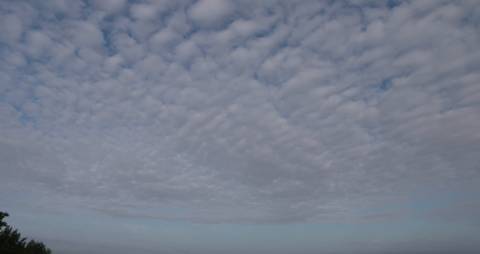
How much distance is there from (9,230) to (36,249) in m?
18.0

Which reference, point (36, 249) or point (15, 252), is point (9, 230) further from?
point (36, 249)

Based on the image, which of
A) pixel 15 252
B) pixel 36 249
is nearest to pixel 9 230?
pixel 15 252

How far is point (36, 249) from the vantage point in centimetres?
5488

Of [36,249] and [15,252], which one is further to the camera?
[36,249]

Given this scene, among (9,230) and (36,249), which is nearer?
(9,230)

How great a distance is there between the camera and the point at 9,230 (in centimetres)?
4028

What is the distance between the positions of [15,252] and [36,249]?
20.1m

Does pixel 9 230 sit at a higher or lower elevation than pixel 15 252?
higher

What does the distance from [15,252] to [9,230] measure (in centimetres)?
392

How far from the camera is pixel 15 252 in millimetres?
38031
